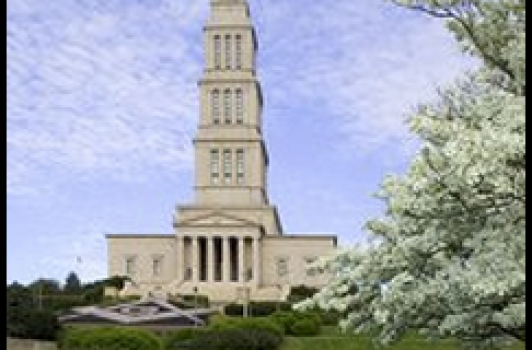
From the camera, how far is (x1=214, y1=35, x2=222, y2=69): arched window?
A: 11281 centimetres

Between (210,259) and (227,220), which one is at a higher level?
(227,220)

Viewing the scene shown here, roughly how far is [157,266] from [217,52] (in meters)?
20.4

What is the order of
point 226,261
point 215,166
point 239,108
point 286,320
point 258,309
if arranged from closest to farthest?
point 286,320 < point 258,309 < point 226,261 < point 215,166 < point 239,108

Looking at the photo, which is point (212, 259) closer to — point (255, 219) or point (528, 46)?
point (255, 219)

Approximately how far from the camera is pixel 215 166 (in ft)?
366

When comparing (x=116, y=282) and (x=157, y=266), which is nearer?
(x=116, y=282)

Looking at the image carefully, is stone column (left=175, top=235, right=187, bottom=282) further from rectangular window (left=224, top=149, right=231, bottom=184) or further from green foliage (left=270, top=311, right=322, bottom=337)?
green foliage (left=270, top=311, right=322, bottom=337)

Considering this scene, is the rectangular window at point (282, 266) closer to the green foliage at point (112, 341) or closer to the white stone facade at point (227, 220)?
the white stone facade at point (227, 220)

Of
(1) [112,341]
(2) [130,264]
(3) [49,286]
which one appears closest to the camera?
(1) [112,341]

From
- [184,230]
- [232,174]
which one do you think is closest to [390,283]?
[184,230]

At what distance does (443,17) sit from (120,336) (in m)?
24.0

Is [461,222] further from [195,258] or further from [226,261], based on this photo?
[226,261]

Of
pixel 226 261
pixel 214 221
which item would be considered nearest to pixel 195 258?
pixel 226 261

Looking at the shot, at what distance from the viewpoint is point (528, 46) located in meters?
8.68
